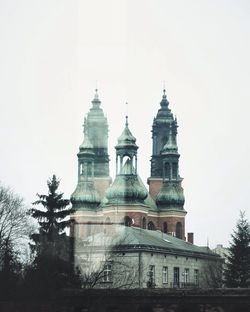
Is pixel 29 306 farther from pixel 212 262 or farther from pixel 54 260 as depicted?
pixel 212 262

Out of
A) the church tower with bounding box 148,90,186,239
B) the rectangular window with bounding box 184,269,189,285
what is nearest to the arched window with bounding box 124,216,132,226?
the church tower with bounding box 148,90,186,239

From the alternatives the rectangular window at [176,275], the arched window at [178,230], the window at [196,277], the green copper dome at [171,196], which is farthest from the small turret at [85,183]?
the rectangular window at [176,275]

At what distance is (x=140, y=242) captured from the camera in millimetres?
76125

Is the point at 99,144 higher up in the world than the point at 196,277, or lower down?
higher up

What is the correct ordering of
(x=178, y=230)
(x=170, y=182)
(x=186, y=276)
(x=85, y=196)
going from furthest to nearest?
(x=170, y=182)
(x=178, y=230)
(x=85, y=196)
(x=186, y=276)

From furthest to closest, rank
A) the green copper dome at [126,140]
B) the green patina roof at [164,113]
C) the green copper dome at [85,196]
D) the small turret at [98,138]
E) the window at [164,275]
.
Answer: the green patina roof at [164,113], the small turret at [98,138], the green copper dome at [85,196], the green copper dome at [126,140], the window at [164,275]

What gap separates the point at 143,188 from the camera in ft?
314

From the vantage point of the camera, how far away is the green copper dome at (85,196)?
3820 inches

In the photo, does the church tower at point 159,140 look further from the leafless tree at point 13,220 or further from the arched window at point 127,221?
the leafless tree at point 13,220

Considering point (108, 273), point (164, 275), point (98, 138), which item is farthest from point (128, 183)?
point (108, 273)

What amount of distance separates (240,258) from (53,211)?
13695 millimetres

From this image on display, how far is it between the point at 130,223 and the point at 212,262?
10.8 meters

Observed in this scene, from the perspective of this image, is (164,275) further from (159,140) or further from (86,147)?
(159,140)

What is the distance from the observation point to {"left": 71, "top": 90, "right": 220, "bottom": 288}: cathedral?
72.4m
